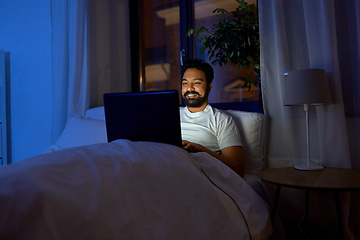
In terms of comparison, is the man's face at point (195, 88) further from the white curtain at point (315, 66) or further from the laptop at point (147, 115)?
the laptop at point (147, 115)

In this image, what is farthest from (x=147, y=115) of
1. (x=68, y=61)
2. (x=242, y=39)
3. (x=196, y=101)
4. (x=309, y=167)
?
(x=68, y=61)

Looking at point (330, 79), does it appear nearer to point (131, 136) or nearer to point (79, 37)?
point (131, 136)

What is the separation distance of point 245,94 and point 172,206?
1.56 metres

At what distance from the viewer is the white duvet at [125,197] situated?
0.58m

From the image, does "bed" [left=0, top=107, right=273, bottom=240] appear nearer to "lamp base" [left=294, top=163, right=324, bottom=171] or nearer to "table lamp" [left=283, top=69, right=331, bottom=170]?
"lamp base" [left=294, top=163, right=324, bottom=171]

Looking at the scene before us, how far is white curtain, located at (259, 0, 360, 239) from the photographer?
58.2 inches

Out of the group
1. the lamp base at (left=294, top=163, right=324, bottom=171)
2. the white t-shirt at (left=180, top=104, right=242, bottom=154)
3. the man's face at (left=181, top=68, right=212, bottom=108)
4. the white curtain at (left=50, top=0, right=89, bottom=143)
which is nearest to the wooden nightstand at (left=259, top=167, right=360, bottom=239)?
→ the lamp base at (left=294, top=163, right=324, bottom=171)

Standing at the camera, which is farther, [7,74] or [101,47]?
[7,74]

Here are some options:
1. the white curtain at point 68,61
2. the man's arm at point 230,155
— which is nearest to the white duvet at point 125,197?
the man's arm at point 230,155

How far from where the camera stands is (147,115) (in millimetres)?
1117

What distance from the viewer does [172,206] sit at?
841mm

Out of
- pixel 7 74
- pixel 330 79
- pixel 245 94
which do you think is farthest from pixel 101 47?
pixel 330 79

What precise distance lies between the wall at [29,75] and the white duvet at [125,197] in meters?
1.93

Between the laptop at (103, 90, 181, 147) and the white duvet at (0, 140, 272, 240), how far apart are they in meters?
0.12
